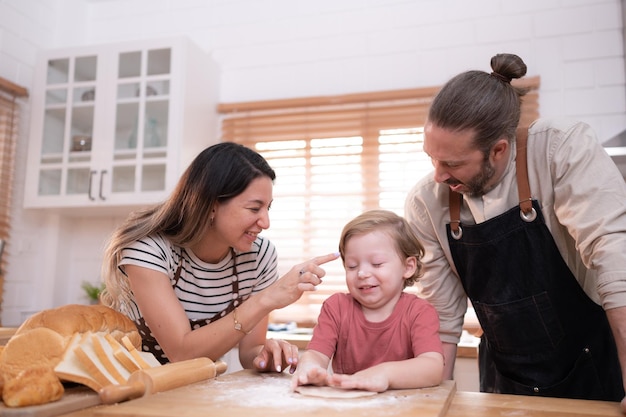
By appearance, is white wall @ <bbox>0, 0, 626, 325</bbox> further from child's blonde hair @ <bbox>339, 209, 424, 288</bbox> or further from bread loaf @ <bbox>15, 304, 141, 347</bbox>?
bread loaf @ <bbox>15, 304, 141, 347</bbox>

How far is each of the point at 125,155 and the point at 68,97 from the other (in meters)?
0.52

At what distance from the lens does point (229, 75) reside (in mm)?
3363

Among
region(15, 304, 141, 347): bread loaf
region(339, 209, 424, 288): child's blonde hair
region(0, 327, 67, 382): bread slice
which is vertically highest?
region(339, 209, 424, 288): child's blonde hair

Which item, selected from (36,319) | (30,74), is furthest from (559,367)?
(30,74)

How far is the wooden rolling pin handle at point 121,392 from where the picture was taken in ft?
2.79

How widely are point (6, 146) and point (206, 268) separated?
2125 millimetres

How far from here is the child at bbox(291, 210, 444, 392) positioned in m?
1.18

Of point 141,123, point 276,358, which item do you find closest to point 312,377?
point 276,358

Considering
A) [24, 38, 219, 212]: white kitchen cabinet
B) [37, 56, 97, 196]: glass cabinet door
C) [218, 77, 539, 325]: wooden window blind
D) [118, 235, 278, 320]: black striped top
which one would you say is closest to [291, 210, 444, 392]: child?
[118, 235, 278, 320]: black striped top

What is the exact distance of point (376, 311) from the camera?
49.8 inches

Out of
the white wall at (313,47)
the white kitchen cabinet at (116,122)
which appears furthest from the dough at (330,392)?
the white wall at (313,47)

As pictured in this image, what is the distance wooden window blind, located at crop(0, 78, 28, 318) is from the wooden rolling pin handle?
2457mm

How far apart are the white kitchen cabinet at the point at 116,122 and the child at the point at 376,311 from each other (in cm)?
188

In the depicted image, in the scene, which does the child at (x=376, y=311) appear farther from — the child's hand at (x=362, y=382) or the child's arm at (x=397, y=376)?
the child's hand at (x=362, y=382)
